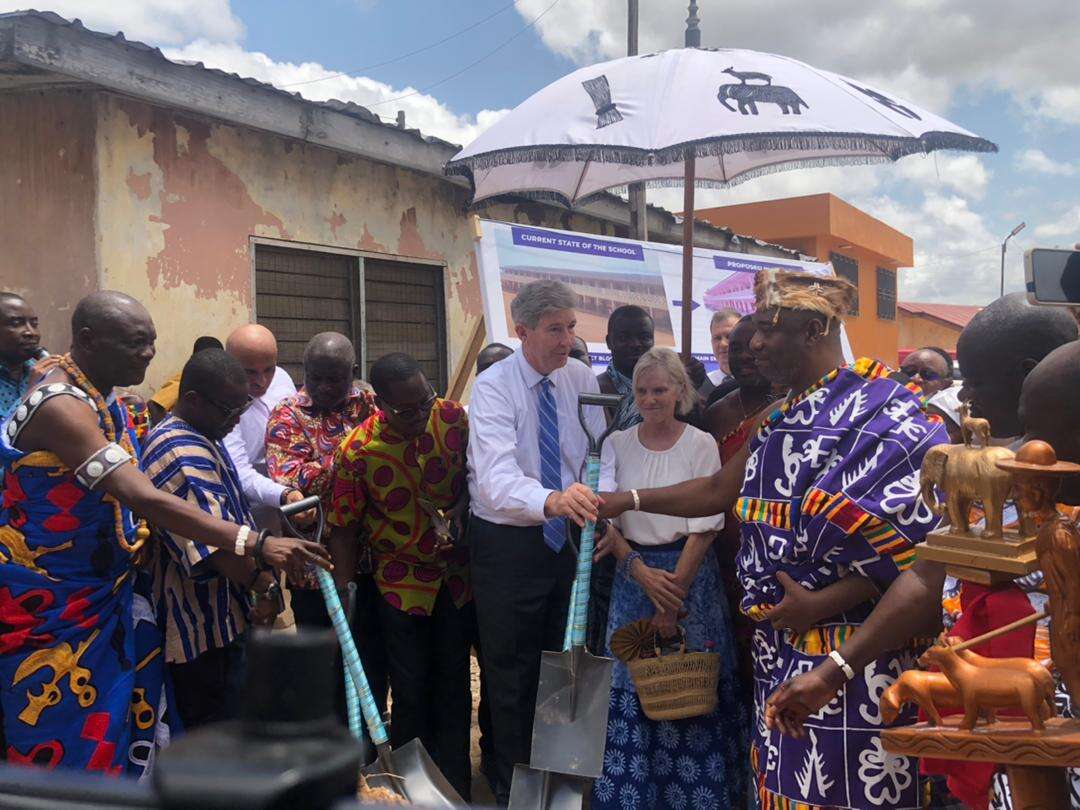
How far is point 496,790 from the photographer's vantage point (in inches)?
148

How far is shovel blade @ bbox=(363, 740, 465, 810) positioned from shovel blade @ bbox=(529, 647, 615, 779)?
34 centimetres

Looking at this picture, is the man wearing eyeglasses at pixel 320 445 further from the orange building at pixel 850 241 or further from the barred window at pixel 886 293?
the barred window at pixel 886 293

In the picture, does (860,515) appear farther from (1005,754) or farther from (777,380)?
(1005,754)

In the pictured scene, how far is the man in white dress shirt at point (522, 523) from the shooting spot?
3236 mm

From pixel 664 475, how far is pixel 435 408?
0.93 meters

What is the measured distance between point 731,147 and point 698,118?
38 cm

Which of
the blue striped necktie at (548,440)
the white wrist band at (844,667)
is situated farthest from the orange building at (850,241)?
the white wrist band at (844,667)

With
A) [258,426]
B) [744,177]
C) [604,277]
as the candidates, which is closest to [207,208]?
[258,426]

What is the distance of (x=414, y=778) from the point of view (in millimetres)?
3113

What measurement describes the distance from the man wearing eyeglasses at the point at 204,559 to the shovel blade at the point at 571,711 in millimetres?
989

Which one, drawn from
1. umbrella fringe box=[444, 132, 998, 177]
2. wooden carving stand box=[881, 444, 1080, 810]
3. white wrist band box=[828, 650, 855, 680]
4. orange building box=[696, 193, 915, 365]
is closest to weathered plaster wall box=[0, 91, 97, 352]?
umbrella fringe box=[444, 132, 998, 177]

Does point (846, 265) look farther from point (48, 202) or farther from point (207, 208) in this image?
point (48, 202)

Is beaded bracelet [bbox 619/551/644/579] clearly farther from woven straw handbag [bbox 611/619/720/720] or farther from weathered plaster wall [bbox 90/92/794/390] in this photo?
weathered plaster wall [bbox 90/92/794/390]

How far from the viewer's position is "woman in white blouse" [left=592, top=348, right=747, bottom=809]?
3242 millimetres
